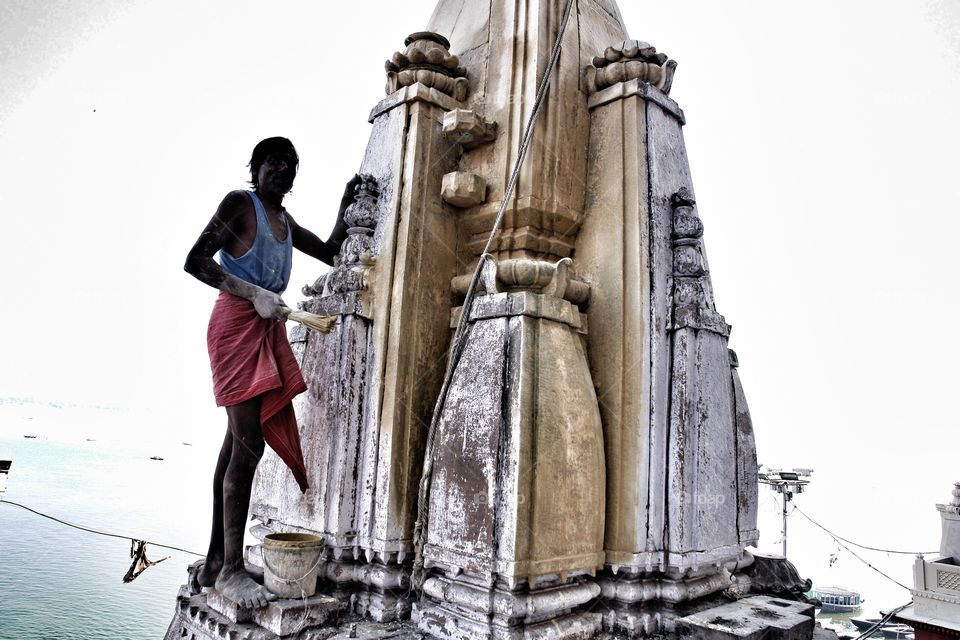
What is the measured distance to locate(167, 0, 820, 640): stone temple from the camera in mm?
2969

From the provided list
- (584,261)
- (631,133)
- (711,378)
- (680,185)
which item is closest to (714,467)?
(711,378)

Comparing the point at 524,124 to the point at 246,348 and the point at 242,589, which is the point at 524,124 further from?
the point at 242,589

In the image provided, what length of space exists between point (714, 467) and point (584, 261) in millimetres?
1553

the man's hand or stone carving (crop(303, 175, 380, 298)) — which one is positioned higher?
stone carving (crop(303, 175, 380, 298))

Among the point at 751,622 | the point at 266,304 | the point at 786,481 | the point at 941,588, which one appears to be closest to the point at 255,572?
the point at 266,304

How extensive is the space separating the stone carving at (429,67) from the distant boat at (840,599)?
57.4 feet

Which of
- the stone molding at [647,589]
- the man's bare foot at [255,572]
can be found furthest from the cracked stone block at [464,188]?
the man's bare foot at [255,572]

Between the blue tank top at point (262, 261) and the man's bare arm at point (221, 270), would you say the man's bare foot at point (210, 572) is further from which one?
the blue tank top at point (262, 261)

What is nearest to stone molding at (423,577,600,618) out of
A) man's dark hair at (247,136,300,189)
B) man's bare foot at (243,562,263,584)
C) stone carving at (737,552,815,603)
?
man's bare foot at (243,562,263,584)

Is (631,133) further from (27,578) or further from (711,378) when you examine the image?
(27,578)

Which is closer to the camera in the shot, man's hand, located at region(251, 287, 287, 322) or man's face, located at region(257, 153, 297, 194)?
man's hand, located at region(251, 287, 287, 322)

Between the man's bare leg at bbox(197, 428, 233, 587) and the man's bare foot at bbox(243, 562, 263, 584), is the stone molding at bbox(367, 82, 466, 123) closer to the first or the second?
the man's bare leg at bbox(197, 428, 233, 587)

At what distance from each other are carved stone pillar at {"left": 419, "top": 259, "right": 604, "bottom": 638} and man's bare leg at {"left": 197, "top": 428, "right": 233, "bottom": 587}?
127 cm

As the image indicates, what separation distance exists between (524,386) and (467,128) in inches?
73.6
